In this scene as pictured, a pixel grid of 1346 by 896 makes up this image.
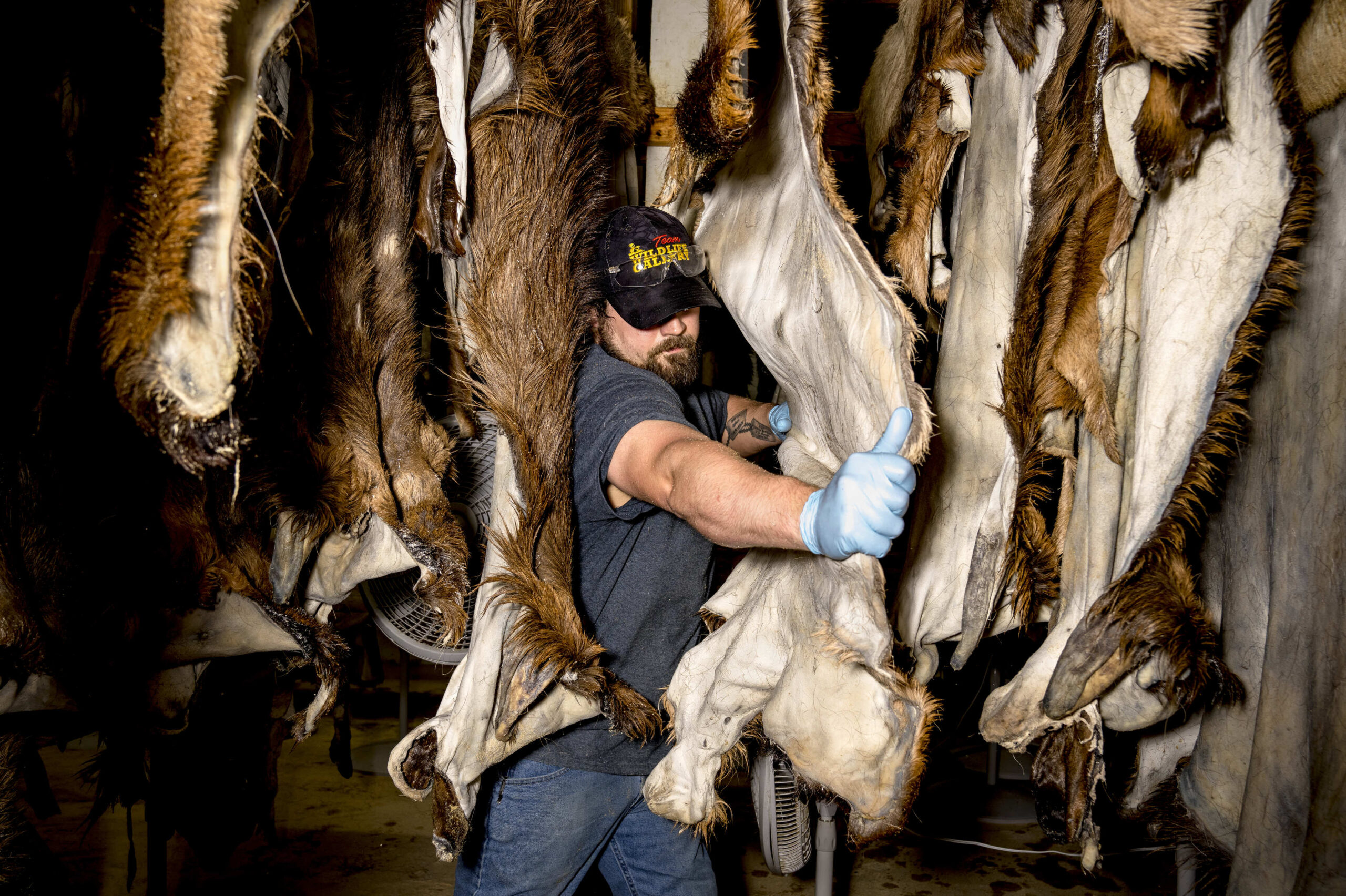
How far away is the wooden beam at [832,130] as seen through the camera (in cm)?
150

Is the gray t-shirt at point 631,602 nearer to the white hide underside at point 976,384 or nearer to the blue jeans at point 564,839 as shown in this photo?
the blue jeans at point 564,839

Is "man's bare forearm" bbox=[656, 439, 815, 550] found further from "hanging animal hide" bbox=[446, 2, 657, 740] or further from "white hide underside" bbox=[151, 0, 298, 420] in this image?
"white hide underside" bbox=[151, 0, 298, 420]

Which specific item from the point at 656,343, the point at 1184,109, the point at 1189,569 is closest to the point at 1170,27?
the point at 1184,109

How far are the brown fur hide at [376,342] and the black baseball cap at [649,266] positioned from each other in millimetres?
324

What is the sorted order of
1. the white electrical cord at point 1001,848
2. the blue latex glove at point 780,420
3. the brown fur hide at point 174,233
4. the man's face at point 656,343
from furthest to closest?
the white electrical cord at point 1001,848 → the blue latex glove at point 780,420 → the man's face at point 656,343 → the brown fur hide at point 174,233

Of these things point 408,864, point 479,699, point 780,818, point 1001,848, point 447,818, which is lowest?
point 408,864

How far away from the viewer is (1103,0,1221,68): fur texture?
2.50 ft

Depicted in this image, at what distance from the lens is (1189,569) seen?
1005 millimetres

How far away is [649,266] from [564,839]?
1056mm

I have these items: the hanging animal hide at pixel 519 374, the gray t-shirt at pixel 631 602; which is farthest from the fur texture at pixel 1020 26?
the gray t-shirt at pixel 631 602

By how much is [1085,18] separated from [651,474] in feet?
2.54

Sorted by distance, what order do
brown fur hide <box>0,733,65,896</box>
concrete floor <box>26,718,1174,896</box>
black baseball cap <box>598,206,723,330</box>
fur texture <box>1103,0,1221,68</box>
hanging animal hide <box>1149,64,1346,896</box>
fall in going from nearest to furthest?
1. fur texture <box>1103,0,1221,68</box>
2. hanging animal hide <box>1149,64,1346,896</box>
3. brown fur hide <box>0,733,65,896</box>
4. black baseball cap <box>598,206,723,330</box>
5. concrete floor <box>26,718,1174,896</box>

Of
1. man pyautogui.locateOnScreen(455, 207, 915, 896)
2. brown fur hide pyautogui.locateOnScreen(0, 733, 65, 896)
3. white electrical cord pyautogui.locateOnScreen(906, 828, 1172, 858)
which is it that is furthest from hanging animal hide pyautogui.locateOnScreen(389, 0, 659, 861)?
white electrical cord pyautogui.locateOnScreen(906, 828, 1172, 858)

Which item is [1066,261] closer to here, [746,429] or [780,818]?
[746,429]
